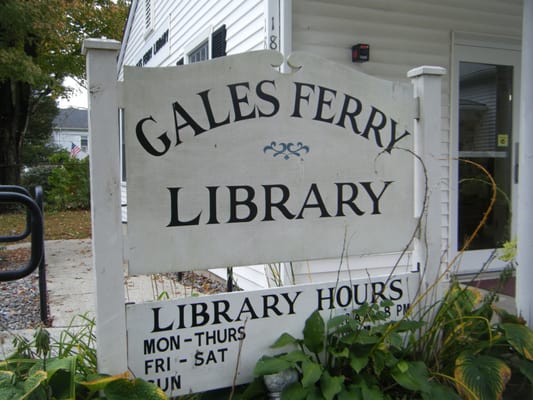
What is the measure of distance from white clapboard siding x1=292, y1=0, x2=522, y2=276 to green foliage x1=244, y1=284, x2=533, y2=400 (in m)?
1.82

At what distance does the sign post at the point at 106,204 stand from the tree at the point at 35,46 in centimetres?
1026

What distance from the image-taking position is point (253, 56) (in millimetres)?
2111

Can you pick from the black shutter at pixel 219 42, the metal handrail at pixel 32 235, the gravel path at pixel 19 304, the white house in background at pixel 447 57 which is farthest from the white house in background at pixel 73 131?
the metal handrail at pixel 32 235

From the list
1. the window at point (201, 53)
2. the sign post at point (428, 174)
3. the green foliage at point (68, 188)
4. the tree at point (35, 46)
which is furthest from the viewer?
the green foliage at point (68, 188)

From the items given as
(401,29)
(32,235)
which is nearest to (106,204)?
(32,235)

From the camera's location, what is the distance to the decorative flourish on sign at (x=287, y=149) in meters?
2.17

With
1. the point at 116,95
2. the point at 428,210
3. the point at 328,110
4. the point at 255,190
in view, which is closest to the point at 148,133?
the point at 116,95

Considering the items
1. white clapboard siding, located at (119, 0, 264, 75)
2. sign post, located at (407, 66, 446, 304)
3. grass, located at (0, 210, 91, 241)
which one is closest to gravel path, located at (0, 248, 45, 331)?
sign post, located at (407, 66, 446, 304)

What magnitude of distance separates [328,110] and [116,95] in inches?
37.5

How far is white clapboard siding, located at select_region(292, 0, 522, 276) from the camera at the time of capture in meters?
4.11

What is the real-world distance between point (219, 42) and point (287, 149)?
3.71 metres

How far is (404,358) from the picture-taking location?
2.24m

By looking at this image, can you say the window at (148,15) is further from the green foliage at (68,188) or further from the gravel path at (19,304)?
the green foliage at (68,188)

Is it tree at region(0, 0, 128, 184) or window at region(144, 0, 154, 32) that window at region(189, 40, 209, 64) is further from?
tree at region(0, 0, 128, 184)
